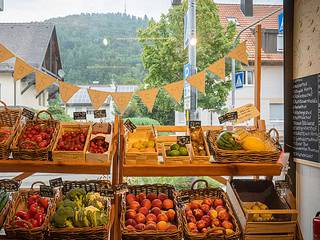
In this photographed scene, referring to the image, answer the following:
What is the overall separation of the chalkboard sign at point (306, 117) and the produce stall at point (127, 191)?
79 centimetres

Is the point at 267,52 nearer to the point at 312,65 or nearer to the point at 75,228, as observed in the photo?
the point at 312,65

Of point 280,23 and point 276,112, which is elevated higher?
point 280,23

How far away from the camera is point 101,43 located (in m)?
4.16

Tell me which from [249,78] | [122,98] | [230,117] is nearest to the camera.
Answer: [230,117]

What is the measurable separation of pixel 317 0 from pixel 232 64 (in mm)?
930

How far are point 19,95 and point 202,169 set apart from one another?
2.01m

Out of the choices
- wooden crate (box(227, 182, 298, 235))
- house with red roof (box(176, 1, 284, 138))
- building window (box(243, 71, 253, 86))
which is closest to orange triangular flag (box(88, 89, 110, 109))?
house with red roof (box(176, 1, 284, 138))

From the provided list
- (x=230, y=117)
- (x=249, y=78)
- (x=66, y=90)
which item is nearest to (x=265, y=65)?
(x=249, y=78)

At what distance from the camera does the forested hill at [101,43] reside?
13.5ft

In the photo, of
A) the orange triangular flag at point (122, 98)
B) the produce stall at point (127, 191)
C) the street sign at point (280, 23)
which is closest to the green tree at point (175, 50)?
the street sign at point (280, 23)

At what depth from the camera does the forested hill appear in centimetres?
412

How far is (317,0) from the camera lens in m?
3.54

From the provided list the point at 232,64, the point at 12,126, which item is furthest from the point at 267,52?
the point at 12,126

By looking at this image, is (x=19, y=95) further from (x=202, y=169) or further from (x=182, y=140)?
(x=202, y=169)
